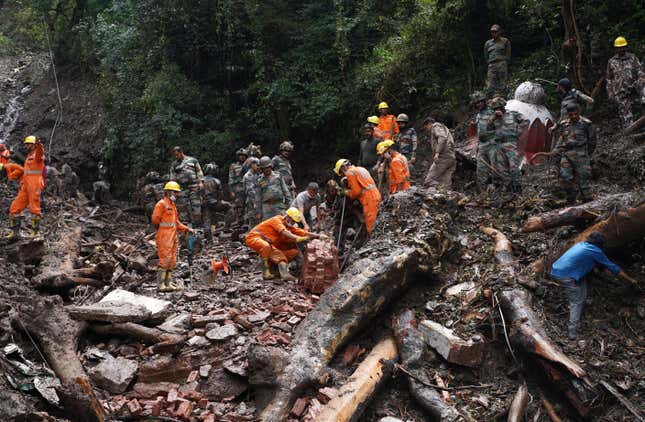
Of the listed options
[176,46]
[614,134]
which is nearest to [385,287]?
[614,134]

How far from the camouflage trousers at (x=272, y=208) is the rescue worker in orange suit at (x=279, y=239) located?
3.67 ft

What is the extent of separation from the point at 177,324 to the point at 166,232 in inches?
84.5

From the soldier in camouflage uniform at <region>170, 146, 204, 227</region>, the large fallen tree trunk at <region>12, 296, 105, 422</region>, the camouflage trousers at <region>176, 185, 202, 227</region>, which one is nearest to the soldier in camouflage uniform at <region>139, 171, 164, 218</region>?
the camouflage trousers at <region>176, 185, 202, 227</region>

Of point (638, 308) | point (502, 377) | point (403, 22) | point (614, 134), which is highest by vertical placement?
point (403, 22)

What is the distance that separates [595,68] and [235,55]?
10202 mm

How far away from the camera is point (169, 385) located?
498cm

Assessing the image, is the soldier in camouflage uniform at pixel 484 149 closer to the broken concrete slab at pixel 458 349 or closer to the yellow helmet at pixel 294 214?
the yellow helmet at pixel 294 214

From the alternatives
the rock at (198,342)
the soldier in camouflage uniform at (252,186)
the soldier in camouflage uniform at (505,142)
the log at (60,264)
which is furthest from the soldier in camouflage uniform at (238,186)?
the rock at (198,342)

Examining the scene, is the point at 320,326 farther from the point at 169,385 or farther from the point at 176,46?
the point at 176,46

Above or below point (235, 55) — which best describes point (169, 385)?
below

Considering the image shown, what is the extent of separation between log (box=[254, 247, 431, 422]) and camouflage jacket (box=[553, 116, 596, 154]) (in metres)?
2.53

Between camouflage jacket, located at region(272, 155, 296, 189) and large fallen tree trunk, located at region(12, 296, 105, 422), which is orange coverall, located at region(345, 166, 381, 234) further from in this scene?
large fallen tree trunk, located at region(12, 296, 105, 422)

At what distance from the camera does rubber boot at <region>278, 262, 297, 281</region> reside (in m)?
7.24

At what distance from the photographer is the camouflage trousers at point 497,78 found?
9.84 m
